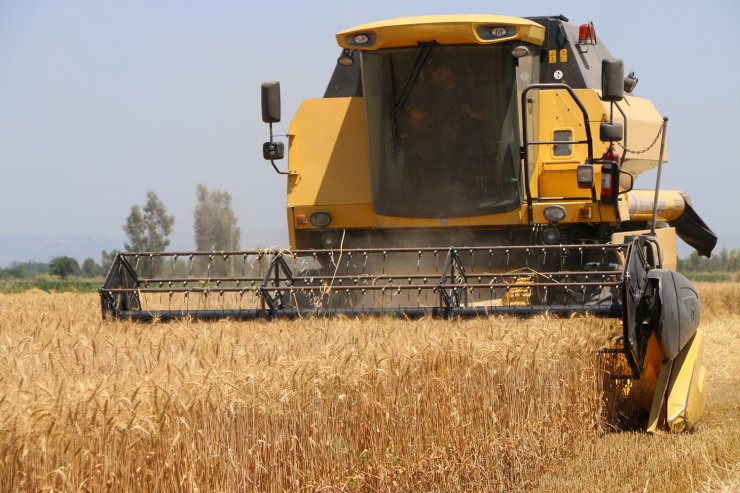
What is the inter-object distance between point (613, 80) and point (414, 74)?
4.89 feet

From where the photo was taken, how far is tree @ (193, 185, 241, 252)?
61362 mm

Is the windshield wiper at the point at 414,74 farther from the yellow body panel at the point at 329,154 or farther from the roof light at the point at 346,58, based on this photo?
the roof light at the point at 346,58

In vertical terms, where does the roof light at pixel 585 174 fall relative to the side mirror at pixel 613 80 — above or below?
below

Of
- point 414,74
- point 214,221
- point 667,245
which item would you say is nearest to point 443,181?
point 414,74

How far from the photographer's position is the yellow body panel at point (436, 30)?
7.83 m

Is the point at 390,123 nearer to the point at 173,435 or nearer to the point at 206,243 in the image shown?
the point at 173,435

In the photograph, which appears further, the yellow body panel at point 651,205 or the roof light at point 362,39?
the yellow body panel at point 651,205

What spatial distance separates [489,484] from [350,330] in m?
1.17

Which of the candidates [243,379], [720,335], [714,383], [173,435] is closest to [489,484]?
[243,379]

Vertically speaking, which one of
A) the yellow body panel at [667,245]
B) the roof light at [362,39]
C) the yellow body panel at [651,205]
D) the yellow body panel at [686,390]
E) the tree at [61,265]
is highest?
the roof light at [362,39]

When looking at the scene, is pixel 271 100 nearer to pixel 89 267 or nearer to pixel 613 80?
pixel 613 80

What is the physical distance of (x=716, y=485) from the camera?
16.5ft

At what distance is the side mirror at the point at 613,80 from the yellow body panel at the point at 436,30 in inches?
30.7

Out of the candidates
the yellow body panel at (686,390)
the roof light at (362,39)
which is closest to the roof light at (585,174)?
the yellow body panel at (686,390)
